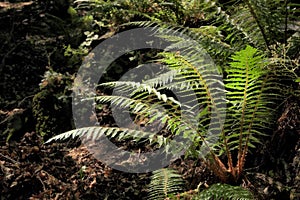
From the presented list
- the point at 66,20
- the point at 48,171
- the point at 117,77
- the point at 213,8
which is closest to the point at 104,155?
the point at 48,171

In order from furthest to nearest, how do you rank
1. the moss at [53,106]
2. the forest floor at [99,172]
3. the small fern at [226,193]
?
the moss at [53,106] < the forest floor at [99,172] < the small fern at [226,193]

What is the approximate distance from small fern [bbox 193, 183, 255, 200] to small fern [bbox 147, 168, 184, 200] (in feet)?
0.99

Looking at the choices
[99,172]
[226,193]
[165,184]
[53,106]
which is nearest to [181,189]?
A: [165,184]

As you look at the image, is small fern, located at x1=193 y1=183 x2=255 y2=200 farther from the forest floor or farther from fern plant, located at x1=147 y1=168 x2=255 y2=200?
the forest floor

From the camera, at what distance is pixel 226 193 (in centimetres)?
195

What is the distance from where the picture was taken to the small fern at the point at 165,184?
2.36 m

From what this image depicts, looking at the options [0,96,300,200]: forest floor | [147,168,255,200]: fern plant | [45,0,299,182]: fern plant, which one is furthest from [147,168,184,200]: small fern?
[45,0,299,182]: fern plant

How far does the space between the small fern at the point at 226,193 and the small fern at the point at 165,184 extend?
303 mm

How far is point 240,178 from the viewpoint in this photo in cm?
234

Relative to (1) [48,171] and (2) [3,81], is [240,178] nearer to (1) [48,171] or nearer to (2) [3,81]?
(1) [48,171]

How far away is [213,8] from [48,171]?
1940 millimetres

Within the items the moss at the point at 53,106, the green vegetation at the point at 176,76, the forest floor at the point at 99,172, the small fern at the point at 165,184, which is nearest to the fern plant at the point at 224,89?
the green vegetation at the point at 176,76

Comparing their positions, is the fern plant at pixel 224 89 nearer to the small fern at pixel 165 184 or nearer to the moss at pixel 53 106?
the small fern at pixel 165 184

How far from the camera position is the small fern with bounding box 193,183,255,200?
1872 millimetres
